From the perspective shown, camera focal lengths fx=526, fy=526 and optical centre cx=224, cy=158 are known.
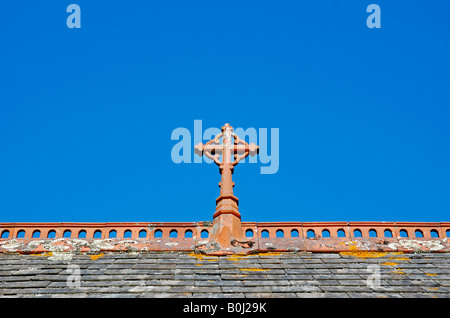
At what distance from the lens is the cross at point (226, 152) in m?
8.00

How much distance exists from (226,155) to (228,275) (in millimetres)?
2491

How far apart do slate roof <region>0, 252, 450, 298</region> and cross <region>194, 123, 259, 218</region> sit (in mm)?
1196

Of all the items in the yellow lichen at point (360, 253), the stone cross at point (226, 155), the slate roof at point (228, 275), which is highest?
the stone cross at point (226, 155)

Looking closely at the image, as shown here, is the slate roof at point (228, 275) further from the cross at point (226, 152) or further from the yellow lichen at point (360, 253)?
the cross at point (226, 152)

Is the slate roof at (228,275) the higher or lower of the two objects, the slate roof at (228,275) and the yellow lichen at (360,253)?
the lower

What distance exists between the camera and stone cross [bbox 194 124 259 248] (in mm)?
7784

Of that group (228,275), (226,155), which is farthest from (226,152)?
(228,275)

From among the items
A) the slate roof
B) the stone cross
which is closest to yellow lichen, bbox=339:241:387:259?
the slate roof

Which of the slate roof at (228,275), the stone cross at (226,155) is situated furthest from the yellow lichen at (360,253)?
the stone cross at (226,155)

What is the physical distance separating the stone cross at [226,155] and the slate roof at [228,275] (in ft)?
2.89

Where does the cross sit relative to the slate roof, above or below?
above

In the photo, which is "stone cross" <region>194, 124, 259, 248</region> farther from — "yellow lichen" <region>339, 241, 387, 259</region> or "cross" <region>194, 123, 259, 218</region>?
"yellow lichen" <region>339, 241, 387, 259</region>
